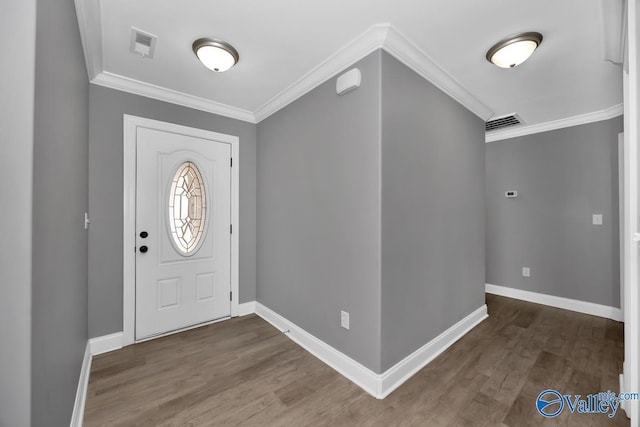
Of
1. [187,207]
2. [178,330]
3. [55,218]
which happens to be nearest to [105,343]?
[178,330]

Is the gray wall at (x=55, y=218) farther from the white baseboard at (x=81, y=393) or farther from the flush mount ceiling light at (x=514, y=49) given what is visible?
the flush mount ceiling light at (x=514, y=49)

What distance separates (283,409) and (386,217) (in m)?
1.48

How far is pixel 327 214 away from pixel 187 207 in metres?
1.65

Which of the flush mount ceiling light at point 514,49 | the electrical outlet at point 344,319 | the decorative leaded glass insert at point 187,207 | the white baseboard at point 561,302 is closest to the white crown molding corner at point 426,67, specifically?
the flush mount ceiling light at point 514,49

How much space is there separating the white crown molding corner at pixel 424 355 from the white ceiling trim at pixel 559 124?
2.72 metres

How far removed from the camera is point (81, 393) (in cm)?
188

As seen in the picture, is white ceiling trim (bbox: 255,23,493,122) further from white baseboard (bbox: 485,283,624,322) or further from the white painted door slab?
white baseboard (bbox: 485,283,624,322)

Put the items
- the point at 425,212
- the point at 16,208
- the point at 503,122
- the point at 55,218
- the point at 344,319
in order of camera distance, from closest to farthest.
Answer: the point at 16,208 < the point at 55,218 < the point at 344,319 < the point at 425,212 < the point at 503,122

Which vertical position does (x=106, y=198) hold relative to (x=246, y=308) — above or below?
above

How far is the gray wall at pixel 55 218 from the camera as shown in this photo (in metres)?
0.95

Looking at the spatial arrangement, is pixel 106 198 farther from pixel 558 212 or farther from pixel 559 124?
pixel 559 124

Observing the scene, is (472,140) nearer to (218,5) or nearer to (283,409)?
(218,5)

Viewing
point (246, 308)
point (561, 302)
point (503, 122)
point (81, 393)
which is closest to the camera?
point (81, 393)

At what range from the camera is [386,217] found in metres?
2.05
